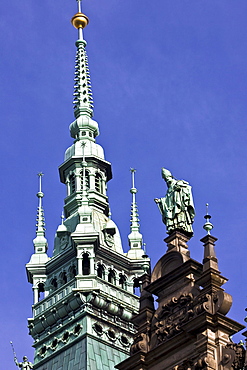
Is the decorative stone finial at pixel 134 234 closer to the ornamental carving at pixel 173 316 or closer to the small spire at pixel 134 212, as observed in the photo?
the small spire at pixel 134 212

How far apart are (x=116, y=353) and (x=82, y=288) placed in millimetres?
3940

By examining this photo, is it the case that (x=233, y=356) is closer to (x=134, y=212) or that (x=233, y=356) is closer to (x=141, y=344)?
(x=141, y=344)

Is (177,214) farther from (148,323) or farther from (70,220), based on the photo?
(70,220)

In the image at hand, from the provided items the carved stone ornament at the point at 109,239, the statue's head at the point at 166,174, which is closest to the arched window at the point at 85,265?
the carved stone ornament at the point at 109,239

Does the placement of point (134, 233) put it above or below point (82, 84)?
below

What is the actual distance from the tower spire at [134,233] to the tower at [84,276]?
0.06 m

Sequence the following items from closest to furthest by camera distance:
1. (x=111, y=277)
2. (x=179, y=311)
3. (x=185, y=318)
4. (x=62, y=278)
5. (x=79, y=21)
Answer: (x=185, y=318), (x=179, y=311), (x=111, y=277), (x=62, y=278), (x=79, y=21)

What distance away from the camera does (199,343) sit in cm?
5081

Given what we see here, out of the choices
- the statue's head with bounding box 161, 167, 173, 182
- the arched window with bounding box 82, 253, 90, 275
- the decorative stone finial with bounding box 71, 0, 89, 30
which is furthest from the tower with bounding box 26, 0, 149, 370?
the statue's head with bounding box 161, 167, 173, 182

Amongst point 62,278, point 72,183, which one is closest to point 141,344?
point 62,278

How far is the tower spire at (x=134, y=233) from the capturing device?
86750mm

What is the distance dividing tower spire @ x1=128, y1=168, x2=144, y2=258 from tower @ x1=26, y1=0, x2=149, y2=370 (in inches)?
2.3

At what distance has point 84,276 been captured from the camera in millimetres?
81938

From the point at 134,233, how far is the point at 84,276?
24.4 feet
